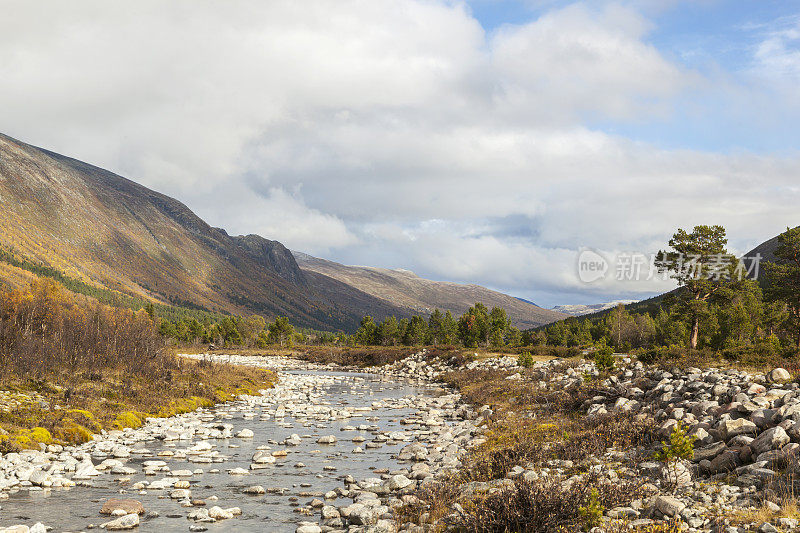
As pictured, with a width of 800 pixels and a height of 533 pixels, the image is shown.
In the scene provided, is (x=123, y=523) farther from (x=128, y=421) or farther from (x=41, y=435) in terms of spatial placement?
(x=128, y=421)

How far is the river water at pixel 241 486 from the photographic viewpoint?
12.7 m

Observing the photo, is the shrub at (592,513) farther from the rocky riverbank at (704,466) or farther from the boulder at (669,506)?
the boulder at (669,506)

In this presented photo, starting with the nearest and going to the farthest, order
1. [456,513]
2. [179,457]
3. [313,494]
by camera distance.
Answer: [456,513] → [313,494] → [179,457]

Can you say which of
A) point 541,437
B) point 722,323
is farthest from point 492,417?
point 722,323

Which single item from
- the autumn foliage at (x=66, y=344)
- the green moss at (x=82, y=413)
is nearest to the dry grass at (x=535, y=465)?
the green moss at (x=82, y=413)

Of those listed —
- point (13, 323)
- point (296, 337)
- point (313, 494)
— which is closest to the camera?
point (313, 494)

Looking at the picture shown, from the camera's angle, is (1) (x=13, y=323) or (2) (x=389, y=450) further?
(1) (x=13, y=323)

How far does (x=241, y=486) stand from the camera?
16.3 meters

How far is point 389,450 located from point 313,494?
7867mm

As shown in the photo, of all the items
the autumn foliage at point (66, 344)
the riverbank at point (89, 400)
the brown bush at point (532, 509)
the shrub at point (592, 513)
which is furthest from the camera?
the autumn foliage at point (66, 344)

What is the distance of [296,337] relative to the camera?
186 metres

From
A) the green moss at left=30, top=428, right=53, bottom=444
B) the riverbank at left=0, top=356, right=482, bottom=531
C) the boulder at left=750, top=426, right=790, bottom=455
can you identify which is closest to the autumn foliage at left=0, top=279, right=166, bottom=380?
the riverbank at left=0, top=356, right=482, bottom=531

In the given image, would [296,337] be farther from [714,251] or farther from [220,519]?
[220,519]

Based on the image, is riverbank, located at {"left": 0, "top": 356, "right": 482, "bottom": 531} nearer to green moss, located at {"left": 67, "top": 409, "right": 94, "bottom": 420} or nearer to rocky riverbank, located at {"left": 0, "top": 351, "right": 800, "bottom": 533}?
rocky riverbank, located at {"left": 0, "top": 351, "right": 800, "bottom": 533}
